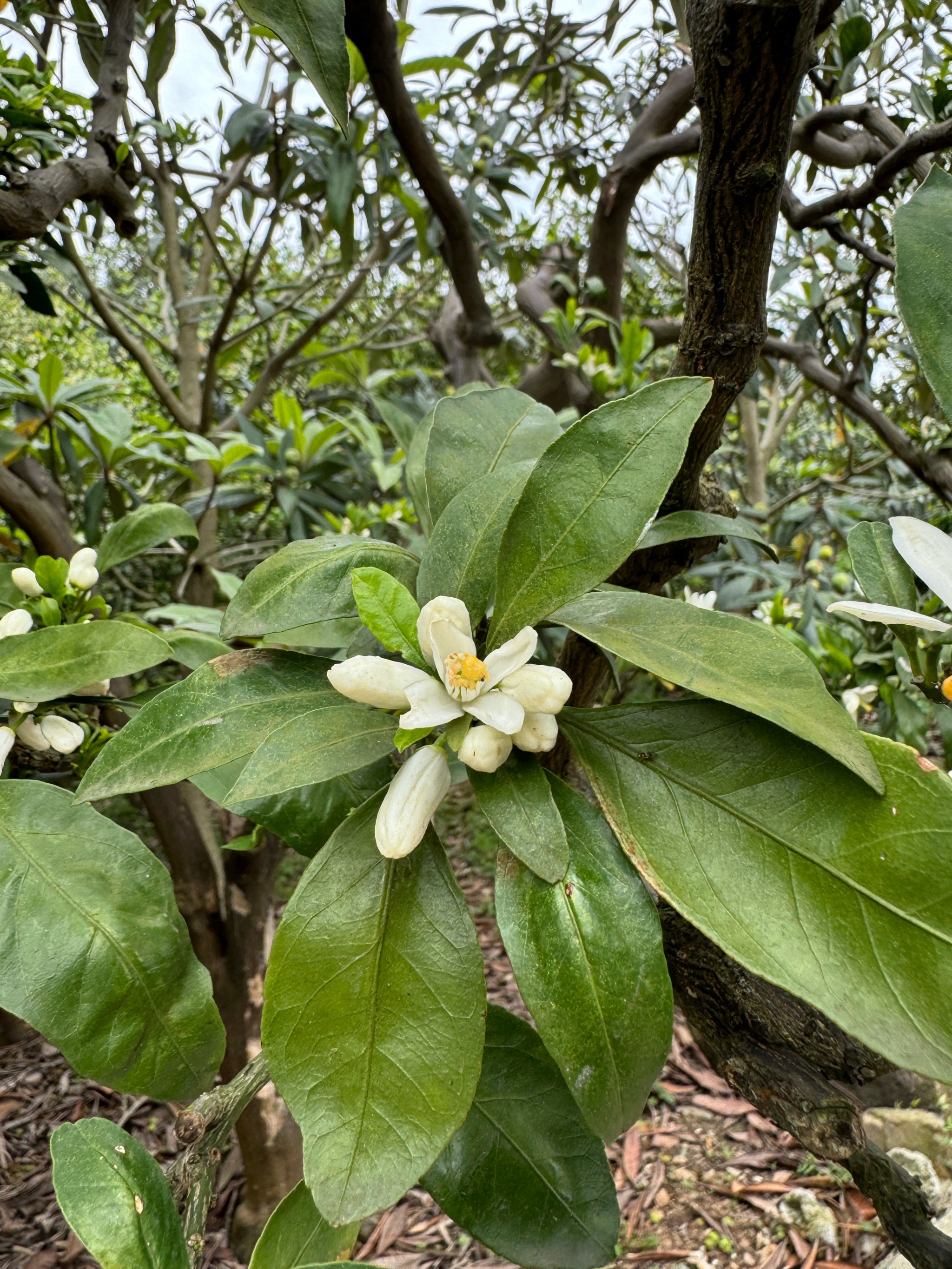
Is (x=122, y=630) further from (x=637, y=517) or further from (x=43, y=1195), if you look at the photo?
(x=43, y=1195)

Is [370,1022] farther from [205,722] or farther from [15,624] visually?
[15,624]

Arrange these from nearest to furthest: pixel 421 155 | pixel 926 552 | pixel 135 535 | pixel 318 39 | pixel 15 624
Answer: pixel 318 39 < pixel 926 552 < pixel 15 624 < pixel 135 535 < pixel 421 155

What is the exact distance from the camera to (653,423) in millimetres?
347

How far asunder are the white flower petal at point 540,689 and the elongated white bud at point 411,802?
0.04 metres

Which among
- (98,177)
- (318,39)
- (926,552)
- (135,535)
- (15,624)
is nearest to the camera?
(318,39)

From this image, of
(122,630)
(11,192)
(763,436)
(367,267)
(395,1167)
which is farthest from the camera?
(763,436)

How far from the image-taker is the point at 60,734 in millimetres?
538

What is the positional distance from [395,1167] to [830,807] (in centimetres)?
22

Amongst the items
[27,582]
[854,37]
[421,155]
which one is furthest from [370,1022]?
[421,155]

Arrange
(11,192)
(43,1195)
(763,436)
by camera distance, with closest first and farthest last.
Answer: (11,192), (43,1195), (763,436)

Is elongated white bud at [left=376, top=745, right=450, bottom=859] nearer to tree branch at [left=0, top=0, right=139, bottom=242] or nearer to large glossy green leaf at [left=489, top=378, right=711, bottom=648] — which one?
large glossy green leaf at [left=489, top=378, right=711, bottom=648]

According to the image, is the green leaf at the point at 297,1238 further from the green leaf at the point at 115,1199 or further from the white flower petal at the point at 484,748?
the white flower petal at the point at 484,748

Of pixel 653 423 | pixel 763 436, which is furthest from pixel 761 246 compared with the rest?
pixel 763 436

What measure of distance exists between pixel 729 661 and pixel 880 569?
192 mm
